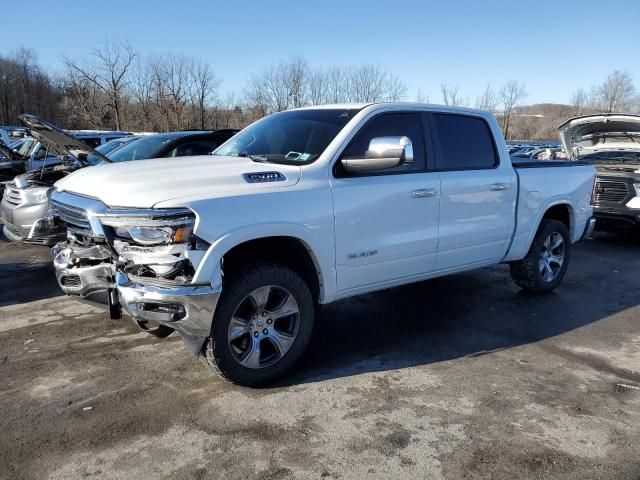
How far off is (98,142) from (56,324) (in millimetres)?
11343

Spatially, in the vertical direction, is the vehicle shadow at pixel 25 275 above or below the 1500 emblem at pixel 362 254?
below

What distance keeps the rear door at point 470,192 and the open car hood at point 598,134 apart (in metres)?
5.99

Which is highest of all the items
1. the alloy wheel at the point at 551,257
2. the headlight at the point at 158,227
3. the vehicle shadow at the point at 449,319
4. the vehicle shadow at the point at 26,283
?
the headlight at the point at 158,227

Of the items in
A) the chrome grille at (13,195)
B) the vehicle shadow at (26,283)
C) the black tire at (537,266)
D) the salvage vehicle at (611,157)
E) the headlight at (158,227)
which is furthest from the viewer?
the salvage vehicle at (611,157)

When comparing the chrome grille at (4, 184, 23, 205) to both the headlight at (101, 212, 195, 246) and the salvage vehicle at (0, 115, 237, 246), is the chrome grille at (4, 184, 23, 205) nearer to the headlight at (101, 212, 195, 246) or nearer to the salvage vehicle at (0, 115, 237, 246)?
the salvage vehicle at (0, 115, 237, 246)

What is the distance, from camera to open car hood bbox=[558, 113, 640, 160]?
990 centimetres

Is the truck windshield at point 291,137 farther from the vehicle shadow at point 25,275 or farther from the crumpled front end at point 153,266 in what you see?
the vehicle shadow at point 25,275

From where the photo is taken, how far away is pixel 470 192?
4676 millimetres

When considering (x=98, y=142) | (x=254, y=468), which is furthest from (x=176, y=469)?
(x=98, y=142)

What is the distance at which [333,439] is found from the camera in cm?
299

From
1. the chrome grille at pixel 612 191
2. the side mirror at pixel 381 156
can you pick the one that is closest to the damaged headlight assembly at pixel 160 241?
the side mirror at pixel 381 156

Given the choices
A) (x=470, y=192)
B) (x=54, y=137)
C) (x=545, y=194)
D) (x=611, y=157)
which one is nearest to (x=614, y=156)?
(x=611, y=157)

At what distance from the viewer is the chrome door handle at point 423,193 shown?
4.18 m

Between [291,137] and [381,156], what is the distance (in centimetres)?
87
